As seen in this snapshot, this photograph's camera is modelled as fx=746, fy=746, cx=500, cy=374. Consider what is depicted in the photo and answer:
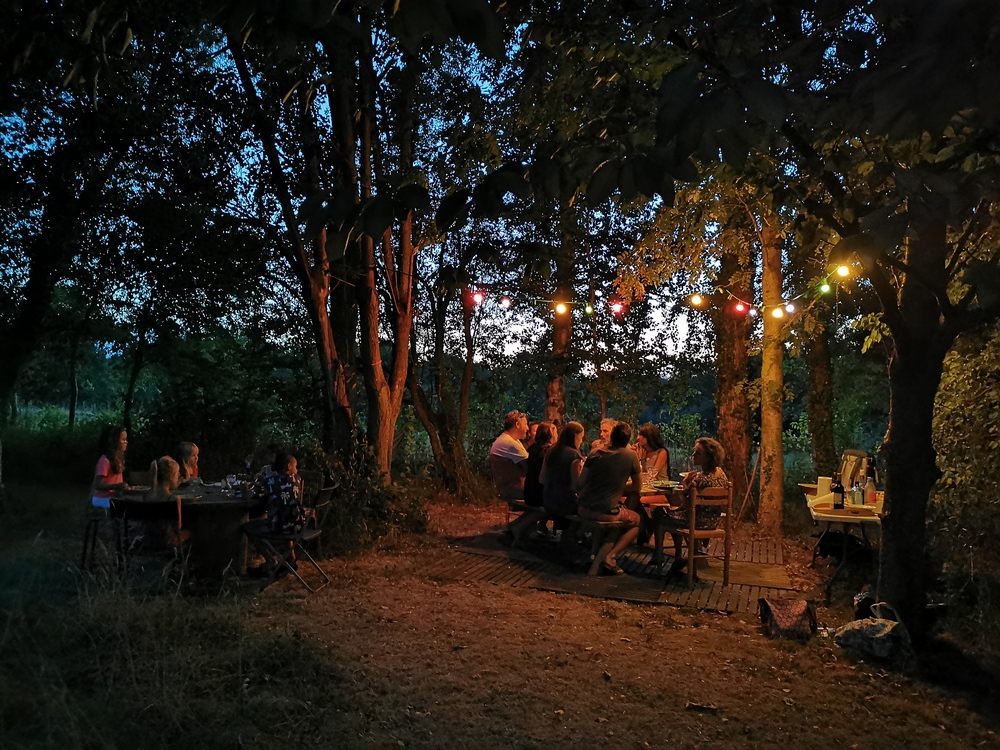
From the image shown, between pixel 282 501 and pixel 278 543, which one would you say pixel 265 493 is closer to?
pixel 282 501

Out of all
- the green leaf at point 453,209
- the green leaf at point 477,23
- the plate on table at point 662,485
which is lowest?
the plate on table at point 662,485

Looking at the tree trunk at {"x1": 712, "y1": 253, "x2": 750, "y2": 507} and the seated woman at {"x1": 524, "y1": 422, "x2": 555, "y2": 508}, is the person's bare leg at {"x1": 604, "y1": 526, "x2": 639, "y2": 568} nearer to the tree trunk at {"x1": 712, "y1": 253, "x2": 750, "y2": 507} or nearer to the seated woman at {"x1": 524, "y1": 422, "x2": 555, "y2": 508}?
the seated woman at {"x1": 524, "y1": 422, "x2": 555, "y2": 508}

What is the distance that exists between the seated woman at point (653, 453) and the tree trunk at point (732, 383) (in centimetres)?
244

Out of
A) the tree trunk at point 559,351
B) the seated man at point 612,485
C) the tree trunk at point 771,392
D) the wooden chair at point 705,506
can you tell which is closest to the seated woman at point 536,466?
the seated man at point 612,485

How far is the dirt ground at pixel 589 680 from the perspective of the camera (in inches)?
148

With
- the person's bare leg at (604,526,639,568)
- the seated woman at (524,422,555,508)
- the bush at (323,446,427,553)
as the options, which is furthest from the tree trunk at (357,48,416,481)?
the person's bare leg at (604,526,639,568)

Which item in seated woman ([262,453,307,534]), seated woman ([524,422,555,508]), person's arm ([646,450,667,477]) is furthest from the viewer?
person's arm ([646,450,667,477])

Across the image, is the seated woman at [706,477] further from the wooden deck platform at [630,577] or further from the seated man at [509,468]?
the seated man at [509,468]

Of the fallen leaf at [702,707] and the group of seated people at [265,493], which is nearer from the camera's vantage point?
the fallen leaf at [702,707]

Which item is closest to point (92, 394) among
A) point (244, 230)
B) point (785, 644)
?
point (244, 230)

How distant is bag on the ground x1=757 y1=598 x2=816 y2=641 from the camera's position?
17.2ft

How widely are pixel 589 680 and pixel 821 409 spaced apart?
8.97 meters

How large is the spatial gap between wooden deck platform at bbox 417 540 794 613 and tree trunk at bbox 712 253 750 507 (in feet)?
8.93

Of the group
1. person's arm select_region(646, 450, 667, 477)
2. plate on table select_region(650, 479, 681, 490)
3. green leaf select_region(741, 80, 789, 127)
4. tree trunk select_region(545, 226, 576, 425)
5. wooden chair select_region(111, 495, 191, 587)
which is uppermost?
tree trunk select_region(545, 226, 576, 425)
